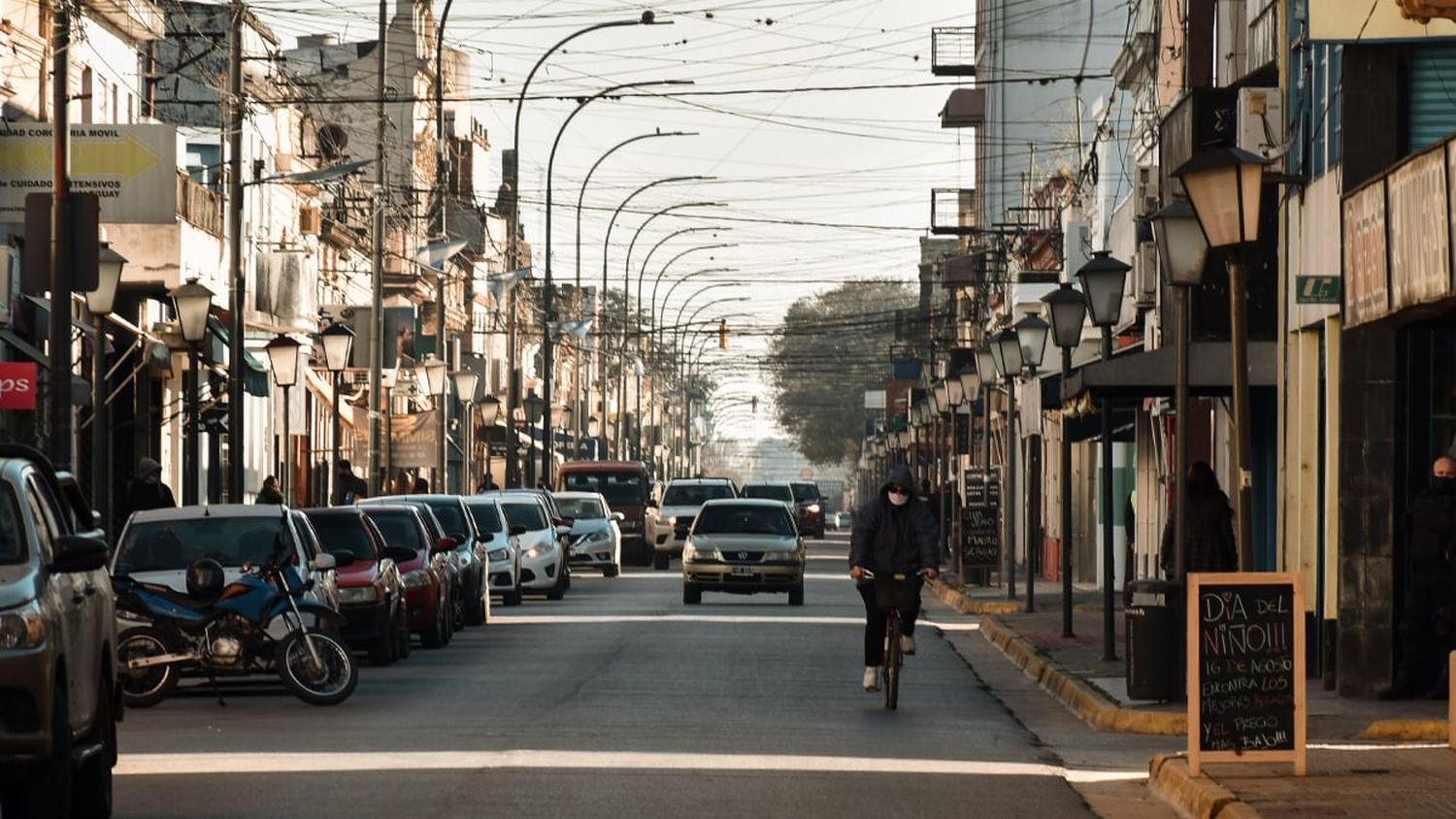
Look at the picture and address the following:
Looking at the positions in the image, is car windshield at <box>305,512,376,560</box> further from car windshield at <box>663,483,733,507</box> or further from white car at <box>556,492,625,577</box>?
car windshield at <box>663,483,733,507</box>

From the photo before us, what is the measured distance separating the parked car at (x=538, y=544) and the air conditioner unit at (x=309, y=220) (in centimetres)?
2318

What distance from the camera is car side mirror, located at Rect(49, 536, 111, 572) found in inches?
484

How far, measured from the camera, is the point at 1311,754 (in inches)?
661

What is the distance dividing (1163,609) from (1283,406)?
5.18 meters

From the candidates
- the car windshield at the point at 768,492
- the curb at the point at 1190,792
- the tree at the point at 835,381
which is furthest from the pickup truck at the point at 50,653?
the tree at the point at 835,381

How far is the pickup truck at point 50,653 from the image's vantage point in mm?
11727

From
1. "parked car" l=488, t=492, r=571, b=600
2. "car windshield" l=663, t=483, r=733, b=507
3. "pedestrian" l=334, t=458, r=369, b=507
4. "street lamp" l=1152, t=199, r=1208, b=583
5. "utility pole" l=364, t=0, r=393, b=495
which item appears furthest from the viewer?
"car windshield" l=663, t=483, r=733, b=507

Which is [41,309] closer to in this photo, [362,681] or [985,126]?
[362,681]

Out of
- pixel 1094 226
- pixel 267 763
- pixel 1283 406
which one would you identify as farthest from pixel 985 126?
pixel 267 763

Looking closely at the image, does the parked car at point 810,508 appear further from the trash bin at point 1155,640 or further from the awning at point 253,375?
the trash bin at point 1155,640

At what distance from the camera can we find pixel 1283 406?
81.6ft

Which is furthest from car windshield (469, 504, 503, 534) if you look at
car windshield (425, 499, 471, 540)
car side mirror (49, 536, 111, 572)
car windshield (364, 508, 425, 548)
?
car side mirror (49, 536, 111, 572)

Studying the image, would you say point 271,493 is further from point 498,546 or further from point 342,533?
point 342,533

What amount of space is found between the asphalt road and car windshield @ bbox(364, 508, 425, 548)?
8.14ft
